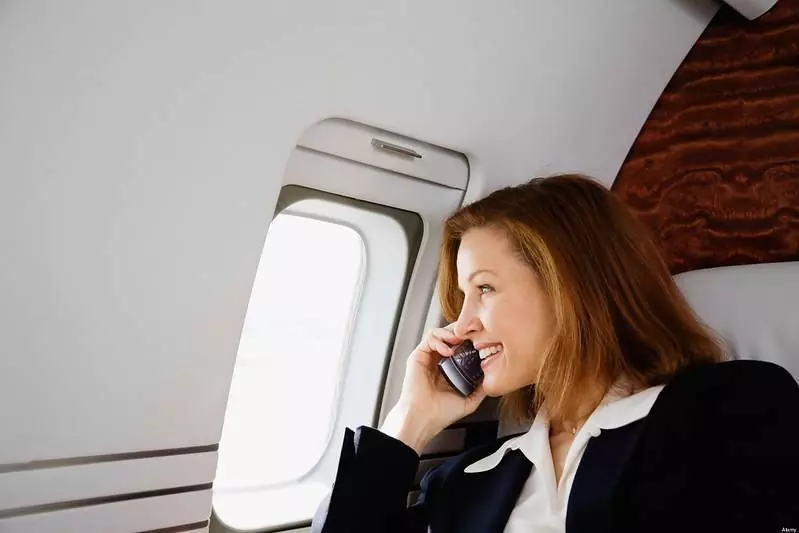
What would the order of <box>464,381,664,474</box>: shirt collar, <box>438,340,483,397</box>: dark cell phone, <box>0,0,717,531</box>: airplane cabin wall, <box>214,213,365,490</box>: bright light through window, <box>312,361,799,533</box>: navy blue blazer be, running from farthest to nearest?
<box>214,213,365,490</box>: bright light through window < <box>438,340,483,397</box>: dark cell phone < <box>464,381,664,474</box>: shirt collar < <box>312,361,799,533</box>: navy blue blazer < <box>0,0,717,531</box>: airplane cabin wall

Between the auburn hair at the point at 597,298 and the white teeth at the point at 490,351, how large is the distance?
110mm

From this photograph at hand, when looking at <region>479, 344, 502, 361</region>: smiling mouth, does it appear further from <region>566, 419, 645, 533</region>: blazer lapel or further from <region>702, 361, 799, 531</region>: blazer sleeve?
<region>702, 361, 799, 531</region>: blazer sleeve

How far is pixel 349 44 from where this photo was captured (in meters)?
1.29

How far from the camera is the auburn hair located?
1.40m

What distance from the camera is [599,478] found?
50.0 inches

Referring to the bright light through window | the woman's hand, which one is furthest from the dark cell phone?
the bright light through window

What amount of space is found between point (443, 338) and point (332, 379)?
0.46 meters

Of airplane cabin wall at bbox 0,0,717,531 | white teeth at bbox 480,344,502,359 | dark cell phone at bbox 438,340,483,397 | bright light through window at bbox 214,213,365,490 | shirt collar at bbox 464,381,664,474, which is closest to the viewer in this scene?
airplane cabin wall at bbox 0,0,717,531

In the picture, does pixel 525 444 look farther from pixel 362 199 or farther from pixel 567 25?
pixel 567 25

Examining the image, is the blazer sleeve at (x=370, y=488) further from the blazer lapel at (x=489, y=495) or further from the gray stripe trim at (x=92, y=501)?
the gray stripe trim at (x=92, y=501)

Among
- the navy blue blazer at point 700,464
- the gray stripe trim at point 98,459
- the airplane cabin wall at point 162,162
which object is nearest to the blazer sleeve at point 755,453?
the navy blue blazer at point 700,464

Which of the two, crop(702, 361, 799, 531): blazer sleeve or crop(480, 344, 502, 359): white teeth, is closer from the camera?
crop(702, 361, 799, 531): blazer sleeve

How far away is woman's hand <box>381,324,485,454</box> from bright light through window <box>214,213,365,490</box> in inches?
13.0

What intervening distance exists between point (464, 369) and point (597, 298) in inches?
14.4
